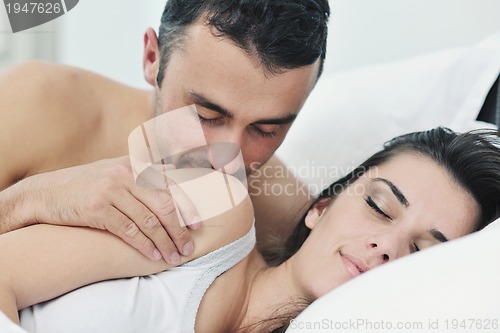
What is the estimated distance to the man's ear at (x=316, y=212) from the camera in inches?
50.1

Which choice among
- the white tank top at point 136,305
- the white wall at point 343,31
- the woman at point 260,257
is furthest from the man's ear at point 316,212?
the white wall at point 343,31

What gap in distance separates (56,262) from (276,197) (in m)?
0.89

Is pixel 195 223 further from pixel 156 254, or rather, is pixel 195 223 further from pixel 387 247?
pixel 387 247

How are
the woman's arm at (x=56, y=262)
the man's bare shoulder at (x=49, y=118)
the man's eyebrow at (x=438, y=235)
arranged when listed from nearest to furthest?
the woman's arm at (x=56, y=262), the man's eyebrow at (x=438, y=235), the man's bare shoulder at (x=49, y=118)

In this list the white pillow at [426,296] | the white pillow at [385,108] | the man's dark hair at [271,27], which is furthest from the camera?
the white pillow at [385,108]

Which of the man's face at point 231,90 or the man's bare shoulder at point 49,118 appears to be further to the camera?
the man's bare shoulder at point 49,118

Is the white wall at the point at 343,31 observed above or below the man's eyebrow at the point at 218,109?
below

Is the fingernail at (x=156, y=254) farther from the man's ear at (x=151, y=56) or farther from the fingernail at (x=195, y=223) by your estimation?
the man's ear at (x=151, y=56)

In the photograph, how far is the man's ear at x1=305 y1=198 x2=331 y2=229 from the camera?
4.17 feet

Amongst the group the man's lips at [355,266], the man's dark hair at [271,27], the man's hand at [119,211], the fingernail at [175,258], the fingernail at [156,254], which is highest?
the man's dark hair at [271,27]

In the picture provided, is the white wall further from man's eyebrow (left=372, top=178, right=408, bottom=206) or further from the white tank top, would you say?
the white tank top

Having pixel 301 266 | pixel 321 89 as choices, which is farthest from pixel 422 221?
pixel 321 89

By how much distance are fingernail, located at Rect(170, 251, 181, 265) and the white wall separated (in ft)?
4.82

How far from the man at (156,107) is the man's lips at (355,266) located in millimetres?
259
